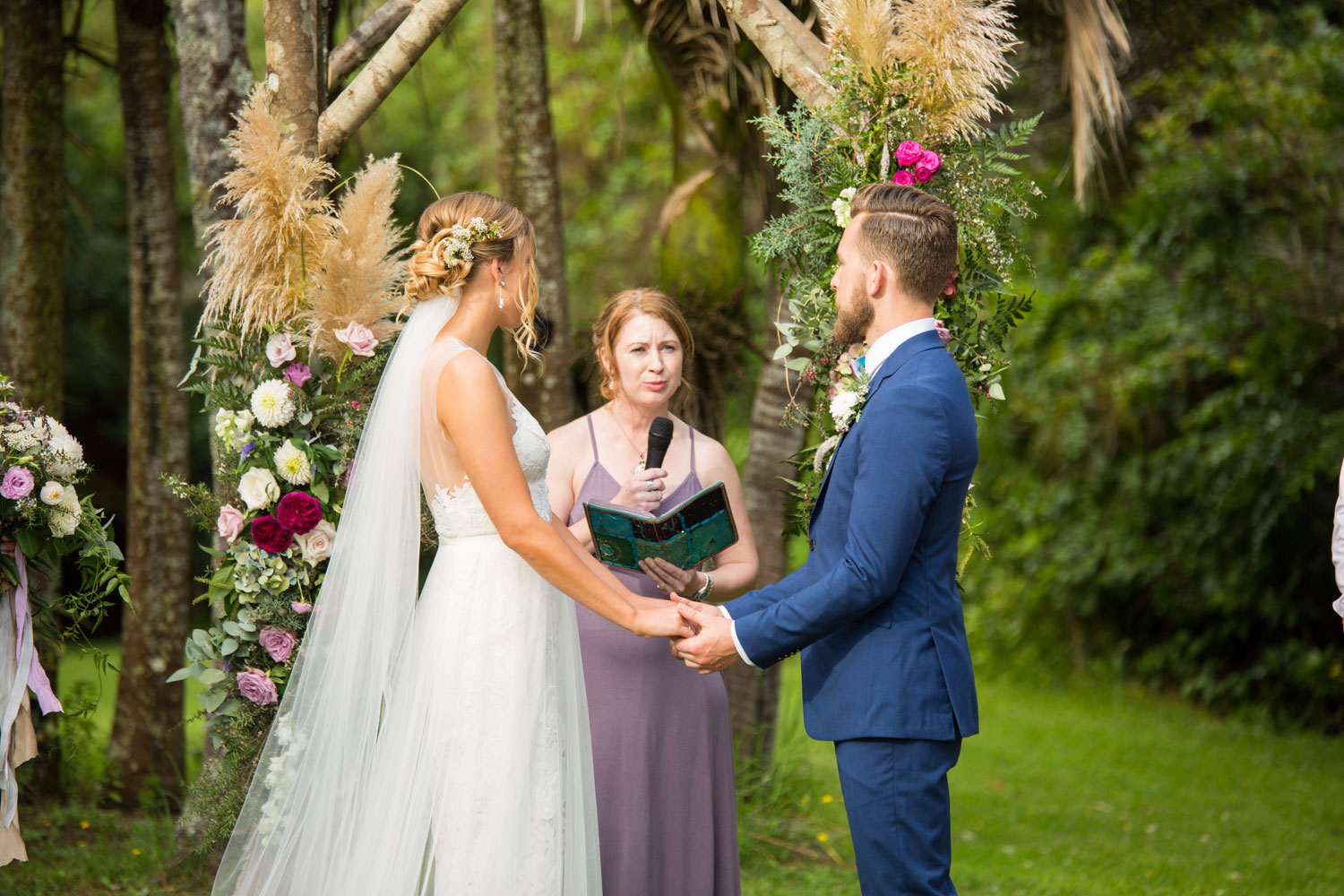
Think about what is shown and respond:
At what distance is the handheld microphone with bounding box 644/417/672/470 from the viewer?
3.48 meters

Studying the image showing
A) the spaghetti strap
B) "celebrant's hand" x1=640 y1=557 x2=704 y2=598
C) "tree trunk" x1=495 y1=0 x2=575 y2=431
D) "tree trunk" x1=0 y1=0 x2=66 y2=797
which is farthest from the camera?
"tree trunk" x1=495 y1=0 x2=575 y2=431

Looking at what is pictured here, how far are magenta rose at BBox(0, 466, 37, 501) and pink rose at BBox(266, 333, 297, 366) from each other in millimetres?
722

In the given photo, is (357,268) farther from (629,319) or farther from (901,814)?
(901,814)

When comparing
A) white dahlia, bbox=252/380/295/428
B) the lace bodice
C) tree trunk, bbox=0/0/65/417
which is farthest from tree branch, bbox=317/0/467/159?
tree trunk, bbox=0/0/65/417

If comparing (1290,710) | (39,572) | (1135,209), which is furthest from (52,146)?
(1290,710)

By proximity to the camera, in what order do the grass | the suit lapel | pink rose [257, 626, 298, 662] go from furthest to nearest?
the grass < pink rose [257, 626, 298, 662] < the suit lapel

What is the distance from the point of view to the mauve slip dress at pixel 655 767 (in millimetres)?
3463

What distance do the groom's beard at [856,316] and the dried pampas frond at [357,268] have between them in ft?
4.64

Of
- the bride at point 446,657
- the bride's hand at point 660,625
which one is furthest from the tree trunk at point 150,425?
the bride's hand at point 660,625

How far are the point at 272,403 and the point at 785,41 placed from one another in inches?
78.5

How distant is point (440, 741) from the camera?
290 centimetres

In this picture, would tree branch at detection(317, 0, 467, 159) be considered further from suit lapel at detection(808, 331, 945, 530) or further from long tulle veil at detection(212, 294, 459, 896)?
suit lapel at detection(808, 331, 945, 530)

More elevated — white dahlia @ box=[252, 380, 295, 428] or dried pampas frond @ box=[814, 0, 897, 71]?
dried pampas frond @ box=[814, 0, 897, 71]

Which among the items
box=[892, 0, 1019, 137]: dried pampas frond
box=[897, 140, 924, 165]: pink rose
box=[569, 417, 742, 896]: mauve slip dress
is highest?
box=[892, 0, 1019, 137]: dried pampas frond
